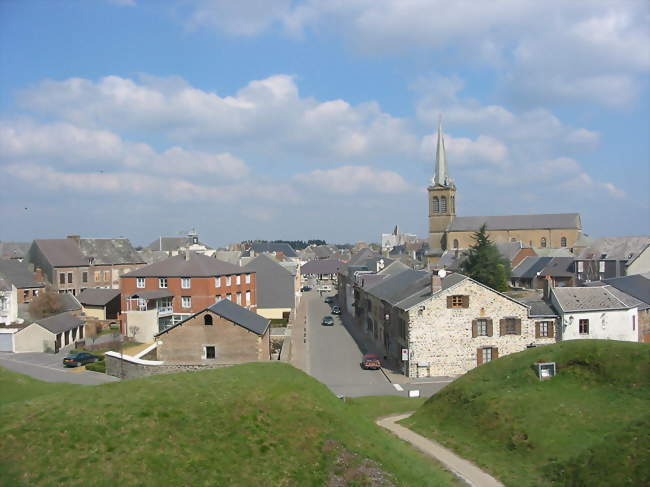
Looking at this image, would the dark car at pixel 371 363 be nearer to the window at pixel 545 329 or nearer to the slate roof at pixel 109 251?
the window at pixel 545 329

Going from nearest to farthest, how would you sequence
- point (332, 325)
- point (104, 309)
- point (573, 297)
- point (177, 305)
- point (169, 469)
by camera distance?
1. point (169, 469)
2. point (573, 297)
3. point (177, 305)
4. point (104, 309)
5. point (332, 325)

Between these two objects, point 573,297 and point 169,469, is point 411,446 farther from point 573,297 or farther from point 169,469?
point 573,297

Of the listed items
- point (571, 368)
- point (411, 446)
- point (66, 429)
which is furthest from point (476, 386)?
point (66, 429)

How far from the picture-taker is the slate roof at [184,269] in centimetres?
5700

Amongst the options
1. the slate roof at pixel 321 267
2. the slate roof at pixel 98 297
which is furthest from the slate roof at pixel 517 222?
the slate roof at pixel 98 297

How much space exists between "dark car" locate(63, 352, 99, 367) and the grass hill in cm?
2582

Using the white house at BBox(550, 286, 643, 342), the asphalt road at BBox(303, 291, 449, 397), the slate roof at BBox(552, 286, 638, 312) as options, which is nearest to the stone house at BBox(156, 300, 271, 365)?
the asphalt road at BBox(303, 291, 449, 397)

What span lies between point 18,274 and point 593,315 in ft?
190

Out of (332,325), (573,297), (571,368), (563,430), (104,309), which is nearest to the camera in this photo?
(563,430)

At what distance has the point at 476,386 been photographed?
28.4 metres

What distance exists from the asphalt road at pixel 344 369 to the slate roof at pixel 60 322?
2146cm

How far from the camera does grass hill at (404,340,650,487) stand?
18.6 metres

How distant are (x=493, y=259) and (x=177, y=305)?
35.7m

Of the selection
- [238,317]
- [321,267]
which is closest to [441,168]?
[321,267]
